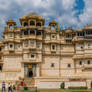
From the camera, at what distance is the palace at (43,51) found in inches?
1959

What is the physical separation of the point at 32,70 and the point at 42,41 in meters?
8.57

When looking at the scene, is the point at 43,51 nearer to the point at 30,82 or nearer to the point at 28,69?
the point at 28,69

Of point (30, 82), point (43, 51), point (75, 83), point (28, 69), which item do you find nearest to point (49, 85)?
point (75, 83)

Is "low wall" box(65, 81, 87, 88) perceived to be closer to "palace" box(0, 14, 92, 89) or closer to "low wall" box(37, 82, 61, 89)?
"low wall" box(37, 82, 61, 89)

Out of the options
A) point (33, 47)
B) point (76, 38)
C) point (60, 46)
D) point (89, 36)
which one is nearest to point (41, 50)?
point (33, 47)

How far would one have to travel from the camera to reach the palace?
4975 centimetres

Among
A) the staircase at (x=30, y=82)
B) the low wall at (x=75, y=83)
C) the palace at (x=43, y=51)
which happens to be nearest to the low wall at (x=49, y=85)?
the low wall at (x=75, y=83)

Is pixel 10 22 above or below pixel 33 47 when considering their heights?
above

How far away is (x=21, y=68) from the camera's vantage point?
163ft

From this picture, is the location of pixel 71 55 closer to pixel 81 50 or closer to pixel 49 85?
pixel 81 50

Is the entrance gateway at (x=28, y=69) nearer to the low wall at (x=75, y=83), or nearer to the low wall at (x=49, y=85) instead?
the low wall at (x=49, y=85)

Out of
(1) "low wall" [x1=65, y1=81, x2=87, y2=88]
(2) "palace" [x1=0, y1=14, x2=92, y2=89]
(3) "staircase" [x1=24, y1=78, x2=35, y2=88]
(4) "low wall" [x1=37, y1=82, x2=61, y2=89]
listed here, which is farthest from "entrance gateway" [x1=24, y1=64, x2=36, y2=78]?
(1) "low wall" [x1=65, y1=81, x2=87, y2=88]

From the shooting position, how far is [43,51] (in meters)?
52.5

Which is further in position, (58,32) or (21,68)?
(58,32)
